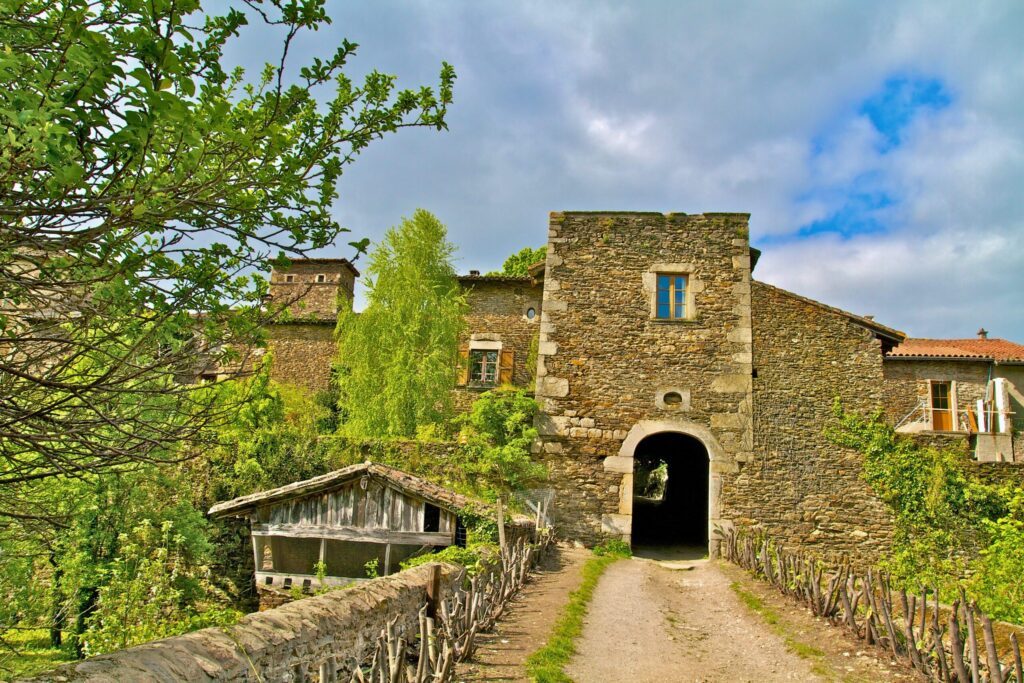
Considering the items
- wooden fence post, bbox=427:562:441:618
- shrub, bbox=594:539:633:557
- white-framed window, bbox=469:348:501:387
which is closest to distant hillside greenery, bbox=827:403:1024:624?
shrub, bbox=594:539:633:557

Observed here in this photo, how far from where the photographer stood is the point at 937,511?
41.8 feet

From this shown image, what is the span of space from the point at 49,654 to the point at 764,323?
48.3 ft

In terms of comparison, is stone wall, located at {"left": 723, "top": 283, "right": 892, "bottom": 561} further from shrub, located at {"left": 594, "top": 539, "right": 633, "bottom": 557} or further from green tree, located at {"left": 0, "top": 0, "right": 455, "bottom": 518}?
green tree, located at {"left": 0, "top": 0, "right": 455, "bottom": 518}

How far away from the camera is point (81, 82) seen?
2.34 m

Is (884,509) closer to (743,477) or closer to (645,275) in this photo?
(743,477)

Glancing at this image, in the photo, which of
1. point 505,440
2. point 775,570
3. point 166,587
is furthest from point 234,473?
point 775,570

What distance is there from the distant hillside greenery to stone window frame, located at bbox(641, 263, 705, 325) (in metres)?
3.71

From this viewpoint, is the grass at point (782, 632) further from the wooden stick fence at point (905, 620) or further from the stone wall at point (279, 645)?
the stone wall at point (279, 645)

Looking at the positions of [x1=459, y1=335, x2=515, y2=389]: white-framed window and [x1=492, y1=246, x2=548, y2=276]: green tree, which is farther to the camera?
[x1=492, y1=246, x2=548, y2=276]: green tree

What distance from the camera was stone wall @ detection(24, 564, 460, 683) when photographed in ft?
9.46

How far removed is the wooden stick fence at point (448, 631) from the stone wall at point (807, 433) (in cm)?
576

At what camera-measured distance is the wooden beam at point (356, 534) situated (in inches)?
473

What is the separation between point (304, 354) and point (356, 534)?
1120 centimetres

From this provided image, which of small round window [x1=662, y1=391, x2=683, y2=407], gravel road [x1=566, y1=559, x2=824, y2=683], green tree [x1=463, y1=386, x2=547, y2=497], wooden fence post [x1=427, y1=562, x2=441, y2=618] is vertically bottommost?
gravel road [x1=566, y1=559, x2=824, y2=683]
